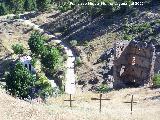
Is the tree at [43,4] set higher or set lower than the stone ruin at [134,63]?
higher

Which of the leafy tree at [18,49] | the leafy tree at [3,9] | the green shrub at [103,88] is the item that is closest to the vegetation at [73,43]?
the leafy tree at [18,49]

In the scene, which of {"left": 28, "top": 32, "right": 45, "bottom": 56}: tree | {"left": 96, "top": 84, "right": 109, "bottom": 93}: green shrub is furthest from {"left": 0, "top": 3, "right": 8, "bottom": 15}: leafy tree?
{"left": 96, "top": 84, "right": 109, "bottom": 93}: green shrub

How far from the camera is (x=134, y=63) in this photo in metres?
80.4

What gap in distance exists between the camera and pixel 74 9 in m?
141

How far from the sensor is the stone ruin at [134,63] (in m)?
77.3

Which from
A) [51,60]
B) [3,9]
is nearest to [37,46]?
[51,60]

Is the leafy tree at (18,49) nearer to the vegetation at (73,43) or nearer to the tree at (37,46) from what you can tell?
the tree at (37,46)

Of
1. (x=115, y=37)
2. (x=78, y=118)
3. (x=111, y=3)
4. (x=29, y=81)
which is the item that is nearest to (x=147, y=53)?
(x=29, y=81)

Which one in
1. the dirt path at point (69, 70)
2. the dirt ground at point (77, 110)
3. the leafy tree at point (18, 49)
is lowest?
the dirt path at point (69, 70)

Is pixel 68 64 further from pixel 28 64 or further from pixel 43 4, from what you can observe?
pixel 43 4

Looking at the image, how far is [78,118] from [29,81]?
1495 inches

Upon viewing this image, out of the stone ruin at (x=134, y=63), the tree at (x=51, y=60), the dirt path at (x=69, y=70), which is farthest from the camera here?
the tree at (x=51, y=60)

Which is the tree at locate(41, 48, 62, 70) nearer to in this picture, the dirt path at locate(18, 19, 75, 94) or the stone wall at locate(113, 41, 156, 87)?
the dirt path at locate(18, 19, 75, 94)

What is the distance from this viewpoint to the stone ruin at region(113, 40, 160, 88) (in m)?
77.3
